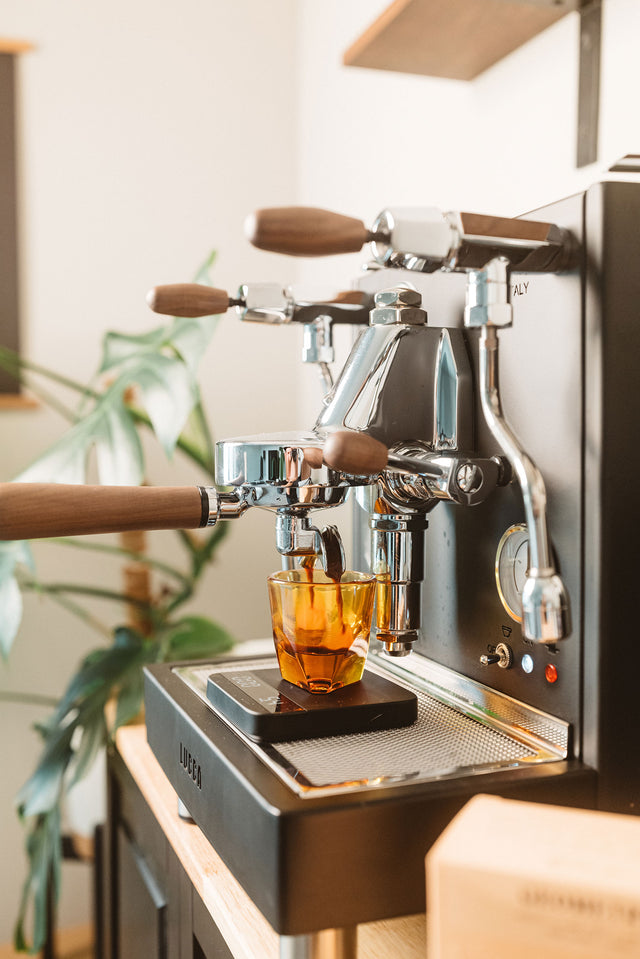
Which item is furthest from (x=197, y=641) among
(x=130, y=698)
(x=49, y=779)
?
(x=49, y=779)

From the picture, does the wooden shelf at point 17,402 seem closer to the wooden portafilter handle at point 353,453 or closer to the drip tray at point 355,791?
the drip tray at point 355,791

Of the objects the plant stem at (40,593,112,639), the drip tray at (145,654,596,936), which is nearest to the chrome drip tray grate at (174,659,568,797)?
the drip tray at (145,654,596,936)

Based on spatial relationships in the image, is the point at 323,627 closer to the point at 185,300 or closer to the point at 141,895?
the point at 185,300

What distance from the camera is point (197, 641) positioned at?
1.19m

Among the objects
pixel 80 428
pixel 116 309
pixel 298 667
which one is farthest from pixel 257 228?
pixel 116 309

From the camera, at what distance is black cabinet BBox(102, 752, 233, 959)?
2.11 feet

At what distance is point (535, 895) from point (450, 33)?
808 millimetres

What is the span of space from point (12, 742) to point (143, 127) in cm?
114

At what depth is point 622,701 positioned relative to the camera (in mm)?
487

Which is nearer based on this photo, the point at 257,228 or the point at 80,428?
the point at 257,228

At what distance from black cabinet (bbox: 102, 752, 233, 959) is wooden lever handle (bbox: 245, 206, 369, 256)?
0.44 metres

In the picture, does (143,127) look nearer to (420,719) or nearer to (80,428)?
(80,428)

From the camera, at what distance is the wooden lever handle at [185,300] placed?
2.09 feet

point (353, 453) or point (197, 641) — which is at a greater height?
point (353, 453)
